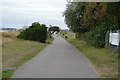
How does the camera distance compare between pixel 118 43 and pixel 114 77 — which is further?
pixel 118 43

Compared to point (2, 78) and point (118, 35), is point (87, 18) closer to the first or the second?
point (118, 35)

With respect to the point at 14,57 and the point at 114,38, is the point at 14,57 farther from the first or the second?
the point at 114,38

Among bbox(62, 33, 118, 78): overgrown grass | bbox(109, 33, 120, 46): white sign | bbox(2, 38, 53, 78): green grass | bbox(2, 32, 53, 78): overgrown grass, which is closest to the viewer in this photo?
bbox(62, 33, 118, 78): overgrown grass

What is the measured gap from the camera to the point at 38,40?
41750mm

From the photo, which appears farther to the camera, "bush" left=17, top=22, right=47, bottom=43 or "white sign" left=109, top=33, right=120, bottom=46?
"bush" left=17, top=22, right=47, bottom=43

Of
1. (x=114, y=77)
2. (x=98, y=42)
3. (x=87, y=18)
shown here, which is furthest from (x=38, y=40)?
(x=114, y=77)

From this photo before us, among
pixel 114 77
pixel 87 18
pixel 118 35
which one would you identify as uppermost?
pixel 87 18

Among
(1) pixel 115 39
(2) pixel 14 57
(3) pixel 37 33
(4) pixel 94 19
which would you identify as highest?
(4) pixel 94 19

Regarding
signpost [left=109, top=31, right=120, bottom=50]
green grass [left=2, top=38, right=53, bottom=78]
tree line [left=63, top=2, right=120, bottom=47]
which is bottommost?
green grass [left=2, top=38, right=53, bottom=78]

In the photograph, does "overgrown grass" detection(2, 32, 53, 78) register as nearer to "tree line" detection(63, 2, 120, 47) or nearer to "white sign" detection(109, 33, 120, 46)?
"tree line" detection(63, 2, 120, 47)

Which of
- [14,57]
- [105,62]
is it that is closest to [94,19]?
[14,57]

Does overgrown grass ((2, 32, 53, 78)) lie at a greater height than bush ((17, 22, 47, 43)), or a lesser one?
lesser

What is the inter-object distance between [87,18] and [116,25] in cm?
680

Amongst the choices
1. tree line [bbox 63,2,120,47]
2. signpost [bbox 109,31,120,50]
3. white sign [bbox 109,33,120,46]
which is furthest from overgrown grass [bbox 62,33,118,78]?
tree line [bbox 63,2,120,47]
